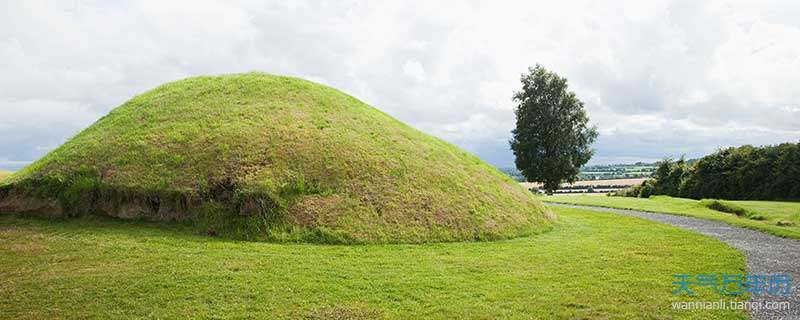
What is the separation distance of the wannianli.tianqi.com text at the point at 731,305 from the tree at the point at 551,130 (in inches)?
1623

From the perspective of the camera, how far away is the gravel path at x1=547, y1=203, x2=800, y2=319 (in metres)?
10.9

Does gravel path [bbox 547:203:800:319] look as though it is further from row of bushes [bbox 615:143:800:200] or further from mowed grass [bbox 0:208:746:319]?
row of bushes [bbox 615:143:800:200]

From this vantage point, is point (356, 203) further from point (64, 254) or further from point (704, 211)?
point (704, 211)

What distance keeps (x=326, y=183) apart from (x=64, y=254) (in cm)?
911

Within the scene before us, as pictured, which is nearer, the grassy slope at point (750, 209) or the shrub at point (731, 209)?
the grassy slope at point (750, 209)

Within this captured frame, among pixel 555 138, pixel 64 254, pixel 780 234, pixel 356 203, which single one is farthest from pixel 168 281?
pixel 555 138

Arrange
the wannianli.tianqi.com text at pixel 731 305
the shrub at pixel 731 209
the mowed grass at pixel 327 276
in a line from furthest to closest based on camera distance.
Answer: the shrub at pixel 731 209 → the wannianli.tianqi.com text at pixel 731 305 → the mowed grass at pixel 327 276

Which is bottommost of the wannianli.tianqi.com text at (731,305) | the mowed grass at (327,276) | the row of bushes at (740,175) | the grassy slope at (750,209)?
the wannianli.tianqi.com text at (731,305)

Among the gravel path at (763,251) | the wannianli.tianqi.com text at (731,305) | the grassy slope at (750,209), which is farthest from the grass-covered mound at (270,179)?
the grassy slope at (750,209)

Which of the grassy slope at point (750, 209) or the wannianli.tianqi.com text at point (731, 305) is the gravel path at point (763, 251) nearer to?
the wannianli.tianqi.com text at point (731, 305)

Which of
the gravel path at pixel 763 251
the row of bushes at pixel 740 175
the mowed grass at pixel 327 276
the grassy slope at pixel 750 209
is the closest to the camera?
the mowed grass at pixel 327 276

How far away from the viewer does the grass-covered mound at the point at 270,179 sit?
18844 millimetres

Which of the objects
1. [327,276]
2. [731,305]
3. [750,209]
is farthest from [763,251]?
[750,209]

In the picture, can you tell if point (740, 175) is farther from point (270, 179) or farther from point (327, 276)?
point (327, 276)
